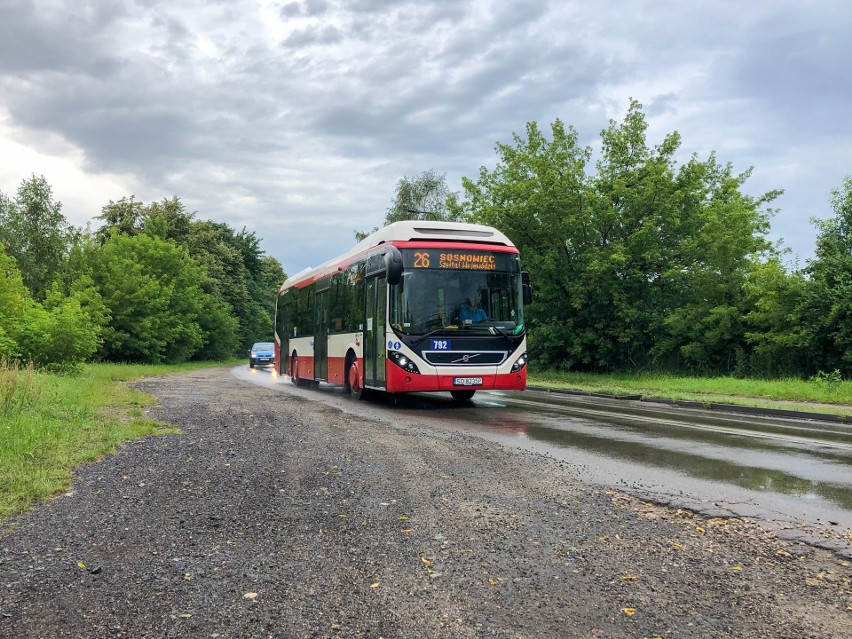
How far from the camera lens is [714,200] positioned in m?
33.5

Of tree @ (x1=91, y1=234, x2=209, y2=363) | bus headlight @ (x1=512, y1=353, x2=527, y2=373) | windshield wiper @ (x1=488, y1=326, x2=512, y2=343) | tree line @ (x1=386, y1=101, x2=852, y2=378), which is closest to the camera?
windshield wiper @ (x1=488, y1=326, x2=512, y2=343)

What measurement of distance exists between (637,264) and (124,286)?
29.7 m

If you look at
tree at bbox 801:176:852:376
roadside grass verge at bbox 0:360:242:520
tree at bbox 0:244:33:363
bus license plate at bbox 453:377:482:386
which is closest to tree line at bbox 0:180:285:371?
tree at bbox 0:244:33:363

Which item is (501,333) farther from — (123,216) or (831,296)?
(123,216)

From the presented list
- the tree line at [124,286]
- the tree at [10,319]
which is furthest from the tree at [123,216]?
the tree at [10,319]

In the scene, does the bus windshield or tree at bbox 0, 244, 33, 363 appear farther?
tree at bbox 0, 244, 33, 363

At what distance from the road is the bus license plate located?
60 centimetres

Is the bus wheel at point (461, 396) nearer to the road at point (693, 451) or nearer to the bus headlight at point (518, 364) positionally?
the road at point (693, 451)

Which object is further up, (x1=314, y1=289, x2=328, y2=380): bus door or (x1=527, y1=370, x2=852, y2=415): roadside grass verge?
(x1=314, y1=289, x2=328, y2=380): bus door

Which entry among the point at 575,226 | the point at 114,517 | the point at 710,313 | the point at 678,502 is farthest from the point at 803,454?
the point at 575,226

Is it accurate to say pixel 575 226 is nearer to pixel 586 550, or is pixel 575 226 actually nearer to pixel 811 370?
pixel 811 370

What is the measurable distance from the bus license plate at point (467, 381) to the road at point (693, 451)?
598 millimetres

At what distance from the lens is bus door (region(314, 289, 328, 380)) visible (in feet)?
66.7

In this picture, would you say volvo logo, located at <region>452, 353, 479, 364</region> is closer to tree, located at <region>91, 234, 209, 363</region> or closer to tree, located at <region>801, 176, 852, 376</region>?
tree, located at <region>801, 176, 852, 376</region>
